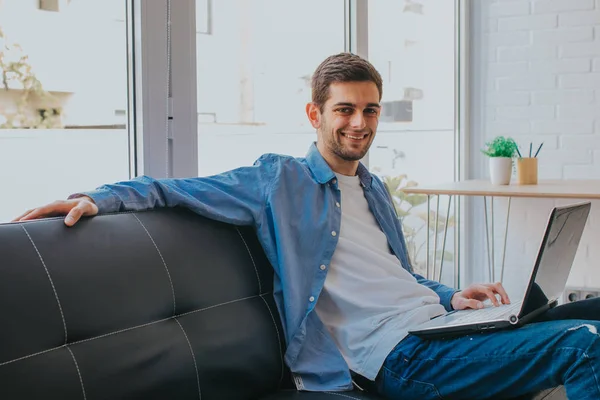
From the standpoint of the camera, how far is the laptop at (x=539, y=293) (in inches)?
69.6

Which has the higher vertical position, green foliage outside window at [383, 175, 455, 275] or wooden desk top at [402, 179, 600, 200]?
wooden desk top at [402, 179, 600, 200]

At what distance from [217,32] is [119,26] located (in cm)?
41

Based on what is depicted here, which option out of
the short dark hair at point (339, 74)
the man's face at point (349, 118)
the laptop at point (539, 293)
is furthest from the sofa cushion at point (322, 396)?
the short dark hair at point (339, 74)

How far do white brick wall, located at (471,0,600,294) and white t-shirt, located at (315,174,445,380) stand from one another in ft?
6.38

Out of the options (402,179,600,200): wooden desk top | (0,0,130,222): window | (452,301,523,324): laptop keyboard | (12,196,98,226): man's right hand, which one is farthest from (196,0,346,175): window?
(452,301,523,324): laptop keyboard

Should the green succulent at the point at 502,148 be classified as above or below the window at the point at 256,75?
below

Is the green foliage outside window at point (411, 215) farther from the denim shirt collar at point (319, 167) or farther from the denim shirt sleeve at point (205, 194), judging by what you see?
the denim shirt sleeve at point (205, 194)

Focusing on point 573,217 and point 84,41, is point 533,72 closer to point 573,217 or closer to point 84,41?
point 573,217

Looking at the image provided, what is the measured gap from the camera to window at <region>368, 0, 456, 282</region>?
367cm

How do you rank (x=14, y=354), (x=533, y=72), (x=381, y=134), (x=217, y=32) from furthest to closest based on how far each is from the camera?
1. (x=533, y=72)
2. (x=381, y=134)
3. (x=217, y=32)
4. (x=14, y=354)

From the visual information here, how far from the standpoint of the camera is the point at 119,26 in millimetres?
2125

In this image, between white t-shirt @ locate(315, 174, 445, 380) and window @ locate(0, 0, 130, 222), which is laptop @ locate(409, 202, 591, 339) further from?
window @ locate(0, 0, 130, 222)

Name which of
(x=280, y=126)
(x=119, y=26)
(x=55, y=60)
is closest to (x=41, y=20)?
(x=55, y=60)

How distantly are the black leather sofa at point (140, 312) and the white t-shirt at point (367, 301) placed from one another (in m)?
0.12
